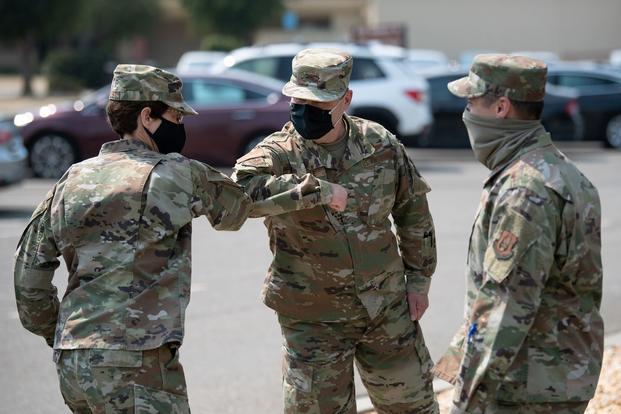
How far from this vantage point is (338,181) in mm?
4109

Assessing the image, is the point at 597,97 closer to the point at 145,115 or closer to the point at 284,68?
the point at 284,68

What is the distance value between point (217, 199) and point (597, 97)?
18366 millimetres

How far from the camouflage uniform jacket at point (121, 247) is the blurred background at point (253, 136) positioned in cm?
251

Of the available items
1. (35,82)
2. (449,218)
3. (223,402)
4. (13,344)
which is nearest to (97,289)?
(223,402)

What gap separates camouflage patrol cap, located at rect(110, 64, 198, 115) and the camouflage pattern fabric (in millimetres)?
552

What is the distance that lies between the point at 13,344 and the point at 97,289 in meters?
3.97

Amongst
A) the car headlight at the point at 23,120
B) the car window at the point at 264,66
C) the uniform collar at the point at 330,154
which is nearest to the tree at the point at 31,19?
the car window at the point at 264,66

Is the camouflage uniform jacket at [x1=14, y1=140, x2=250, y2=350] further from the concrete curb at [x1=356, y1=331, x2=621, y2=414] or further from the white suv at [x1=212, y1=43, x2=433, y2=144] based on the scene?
the white suv at [x1=212, y1=43, x2=433, y2=144]

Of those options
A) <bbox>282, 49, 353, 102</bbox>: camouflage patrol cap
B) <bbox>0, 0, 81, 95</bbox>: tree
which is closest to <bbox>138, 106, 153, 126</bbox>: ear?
<bbox>282, 49, 353, 102</bbox>: camouflage patrol cap

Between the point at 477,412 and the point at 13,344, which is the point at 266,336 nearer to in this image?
the point at 13,344

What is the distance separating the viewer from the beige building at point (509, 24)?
47531 mm

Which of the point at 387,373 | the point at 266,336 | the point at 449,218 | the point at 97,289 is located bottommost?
the point at 449,218

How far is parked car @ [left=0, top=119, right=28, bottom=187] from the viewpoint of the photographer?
12.7 meters

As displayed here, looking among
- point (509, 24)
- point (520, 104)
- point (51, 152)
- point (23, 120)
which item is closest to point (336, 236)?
point (520, 104)
